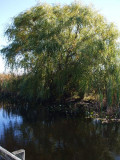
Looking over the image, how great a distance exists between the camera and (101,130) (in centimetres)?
842

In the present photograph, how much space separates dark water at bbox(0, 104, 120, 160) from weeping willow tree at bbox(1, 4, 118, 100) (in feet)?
11.5

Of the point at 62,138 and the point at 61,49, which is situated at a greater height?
Result: the point at 61,49

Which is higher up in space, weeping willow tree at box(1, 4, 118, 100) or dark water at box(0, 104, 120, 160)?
weeping willow tree at box(1, 4, 118, 100)

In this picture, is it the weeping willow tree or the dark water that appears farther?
the weeping willow tree

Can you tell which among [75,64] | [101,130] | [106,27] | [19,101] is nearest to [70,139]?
[101,130]

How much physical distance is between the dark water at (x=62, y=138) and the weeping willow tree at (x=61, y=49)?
349 cm

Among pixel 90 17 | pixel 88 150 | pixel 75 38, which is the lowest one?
pixel 88 150

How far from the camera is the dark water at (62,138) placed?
6.00 meters

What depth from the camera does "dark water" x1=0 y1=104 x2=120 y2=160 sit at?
5996 millimetres

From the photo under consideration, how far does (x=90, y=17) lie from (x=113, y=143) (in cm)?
869

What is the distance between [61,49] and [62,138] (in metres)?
6.93

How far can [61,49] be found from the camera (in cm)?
1301

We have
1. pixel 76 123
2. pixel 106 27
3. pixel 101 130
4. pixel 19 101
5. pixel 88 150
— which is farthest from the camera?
pixel 19 101

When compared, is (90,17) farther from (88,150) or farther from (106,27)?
(88,150)
